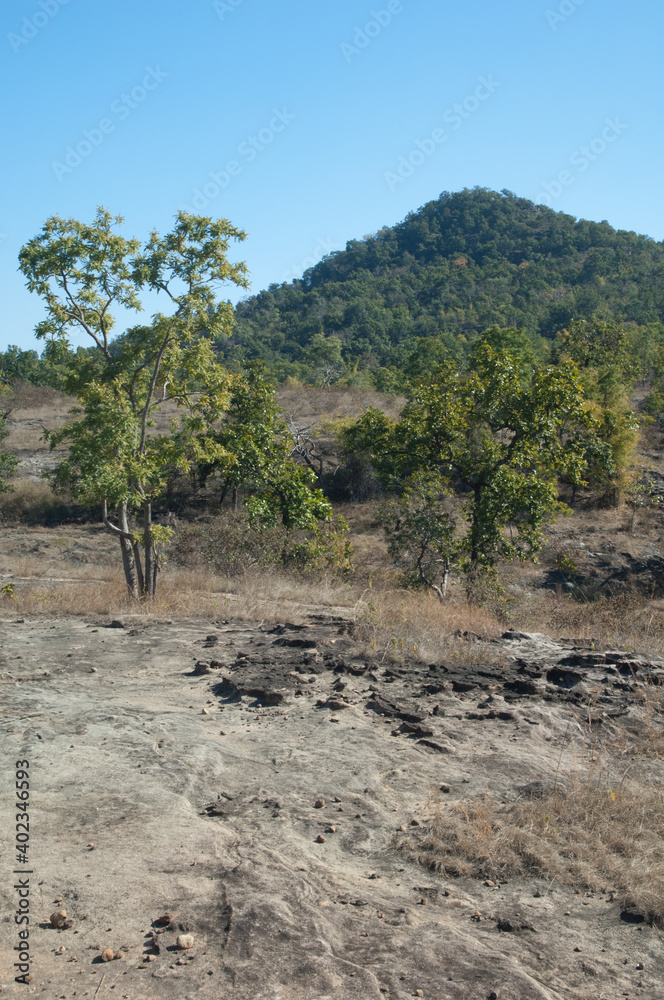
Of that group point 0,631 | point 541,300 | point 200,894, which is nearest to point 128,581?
point 0,631

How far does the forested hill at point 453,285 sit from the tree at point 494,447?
119ft

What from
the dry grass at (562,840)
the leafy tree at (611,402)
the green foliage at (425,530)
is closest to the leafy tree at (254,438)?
the green foliage at (425,530)

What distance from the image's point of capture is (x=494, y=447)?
12742 millimetres

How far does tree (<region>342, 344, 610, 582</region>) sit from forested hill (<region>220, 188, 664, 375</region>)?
36250 millimetres

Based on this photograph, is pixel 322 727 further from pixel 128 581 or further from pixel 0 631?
pixel 128 581

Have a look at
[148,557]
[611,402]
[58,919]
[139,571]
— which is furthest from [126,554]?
[611,402]

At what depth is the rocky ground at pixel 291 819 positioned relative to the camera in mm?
2799

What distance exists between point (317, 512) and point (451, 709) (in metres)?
9.44

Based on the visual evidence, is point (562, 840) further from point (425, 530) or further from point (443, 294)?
point (443, 294)

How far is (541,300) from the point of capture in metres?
80.4

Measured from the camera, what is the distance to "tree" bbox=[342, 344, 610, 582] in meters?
12.5

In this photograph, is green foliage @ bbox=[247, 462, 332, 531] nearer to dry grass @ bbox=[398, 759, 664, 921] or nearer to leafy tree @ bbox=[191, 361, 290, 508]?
leafy tree @ bbox=[191, 361, 290, 508]

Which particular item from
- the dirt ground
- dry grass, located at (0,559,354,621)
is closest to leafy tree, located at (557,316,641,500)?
dry grass, located at (0,559,354,621)

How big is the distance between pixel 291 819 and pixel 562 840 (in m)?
1.44
